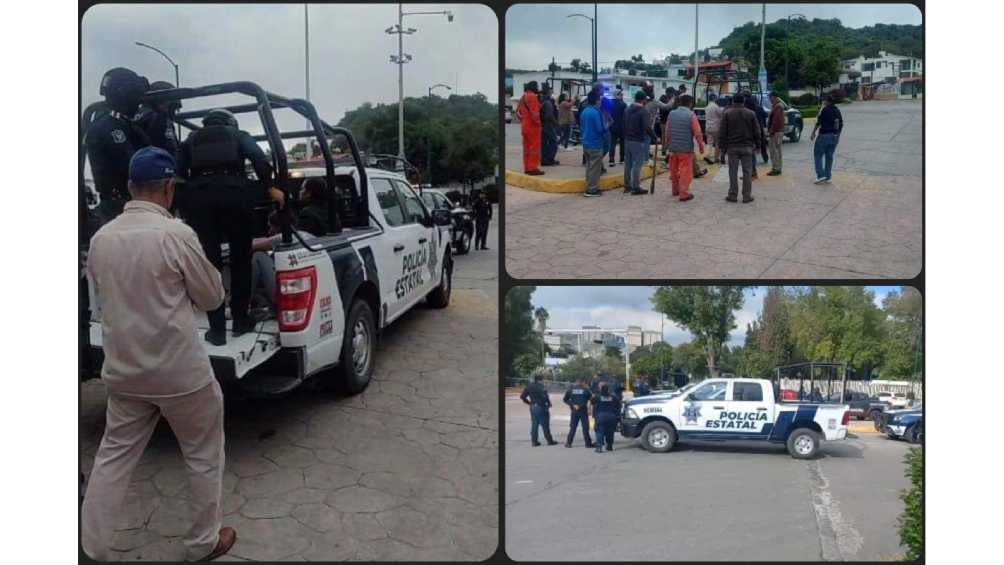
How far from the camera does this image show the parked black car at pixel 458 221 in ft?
30.9

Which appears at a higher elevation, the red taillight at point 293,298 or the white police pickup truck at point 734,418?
the red taillight at point 293,298

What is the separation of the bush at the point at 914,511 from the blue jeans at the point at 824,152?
4.15 m

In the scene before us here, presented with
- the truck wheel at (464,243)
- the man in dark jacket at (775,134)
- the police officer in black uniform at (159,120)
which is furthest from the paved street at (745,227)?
the truck wheel at (464,243)

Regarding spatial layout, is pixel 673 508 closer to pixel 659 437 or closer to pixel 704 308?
pixel 659 437

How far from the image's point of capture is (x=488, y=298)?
7.24 m

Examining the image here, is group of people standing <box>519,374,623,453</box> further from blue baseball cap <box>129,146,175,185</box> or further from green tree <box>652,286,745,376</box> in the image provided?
blue baseball cap <box>129,146,175,185</box>

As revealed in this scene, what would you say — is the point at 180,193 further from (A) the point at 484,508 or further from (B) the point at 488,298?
(B) the point at 488,298

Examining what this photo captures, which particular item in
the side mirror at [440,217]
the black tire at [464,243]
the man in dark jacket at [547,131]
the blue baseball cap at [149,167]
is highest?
the man in dark jacket at [547,131]

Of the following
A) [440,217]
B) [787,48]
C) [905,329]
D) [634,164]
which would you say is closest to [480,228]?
[440,217]

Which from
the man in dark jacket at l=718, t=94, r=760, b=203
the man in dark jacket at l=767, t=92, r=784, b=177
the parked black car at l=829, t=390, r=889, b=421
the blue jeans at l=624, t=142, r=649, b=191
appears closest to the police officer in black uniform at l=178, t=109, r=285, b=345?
the parked black car at l=829, t=390, r=889, b=421

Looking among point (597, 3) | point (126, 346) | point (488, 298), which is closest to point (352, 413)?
point (126, 346)

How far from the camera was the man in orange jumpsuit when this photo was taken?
5621 mm

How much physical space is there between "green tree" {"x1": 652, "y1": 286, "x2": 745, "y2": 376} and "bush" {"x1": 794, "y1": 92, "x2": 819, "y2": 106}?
213 inches

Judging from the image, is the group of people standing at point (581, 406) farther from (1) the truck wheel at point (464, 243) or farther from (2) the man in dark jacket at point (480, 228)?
(1) the truck wheel at point (464, 243)
